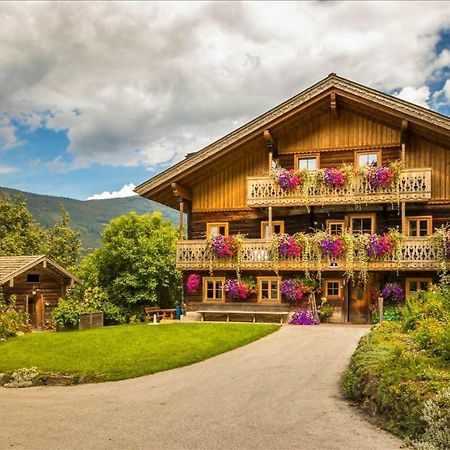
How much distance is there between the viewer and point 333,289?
28.2m

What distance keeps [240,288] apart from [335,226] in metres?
6.09

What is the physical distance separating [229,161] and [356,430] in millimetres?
23152

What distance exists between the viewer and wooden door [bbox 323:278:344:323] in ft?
90.6

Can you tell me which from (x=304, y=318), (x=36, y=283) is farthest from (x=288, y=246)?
(x=36, y=283)

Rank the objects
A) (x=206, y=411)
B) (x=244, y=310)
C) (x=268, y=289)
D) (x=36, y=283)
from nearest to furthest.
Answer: (x=206, y=411)
(x=244, y=310)
(x=268, y=289)
(x=36, y=283)

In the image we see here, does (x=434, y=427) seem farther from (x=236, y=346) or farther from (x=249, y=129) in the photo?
(x=249, y=129)

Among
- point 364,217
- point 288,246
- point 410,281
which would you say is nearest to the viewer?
point 410,281

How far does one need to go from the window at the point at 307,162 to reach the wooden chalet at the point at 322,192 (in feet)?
0.18

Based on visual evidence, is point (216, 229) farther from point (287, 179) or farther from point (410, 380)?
point (410, 380)

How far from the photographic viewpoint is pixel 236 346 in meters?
19.2

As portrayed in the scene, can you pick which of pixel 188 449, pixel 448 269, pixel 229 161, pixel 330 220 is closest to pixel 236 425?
pixel 188 449

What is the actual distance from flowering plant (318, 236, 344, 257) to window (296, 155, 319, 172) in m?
4.82

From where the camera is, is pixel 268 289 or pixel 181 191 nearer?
pixel 268 289

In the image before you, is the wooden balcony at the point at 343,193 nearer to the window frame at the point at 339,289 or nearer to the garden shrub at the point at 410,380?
the window frame at the point at 339,289
